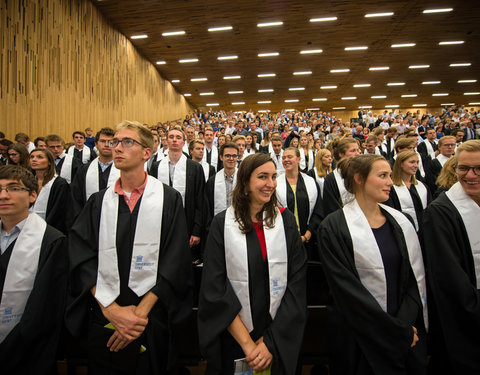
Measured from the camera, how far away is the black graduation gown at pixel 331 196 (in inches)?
137

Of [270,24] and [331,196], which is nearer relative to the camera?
[331,196]

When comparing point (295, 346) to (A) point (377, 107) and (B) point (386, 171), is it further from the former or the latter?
(A) point (377, 107)

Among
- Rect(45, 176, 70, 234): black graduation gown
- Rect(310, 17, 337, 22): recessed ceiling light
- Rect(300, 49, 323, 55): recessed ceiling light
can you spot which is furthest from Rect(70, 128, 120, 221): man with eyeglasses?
Rect(300, 49, 323, 55): recessed ceiling light

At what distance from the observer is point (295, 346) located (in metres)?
1.71

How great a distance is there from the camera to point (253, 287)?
1.80 meters

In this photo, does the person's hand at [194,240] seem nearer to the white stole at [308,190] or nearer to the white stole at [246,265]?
the white stole at [308,190]

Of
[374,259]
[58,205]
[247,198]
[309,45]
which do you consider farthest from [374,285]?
[309,45]

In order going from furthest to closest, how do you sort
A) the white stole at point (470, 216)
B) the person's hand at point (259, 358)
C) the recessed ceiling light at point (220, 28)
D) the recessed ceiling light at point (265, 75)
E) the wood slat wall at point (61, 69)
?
the recessed ceiling light at point (265, 75) < the recessed ceiling light at point (220, 28) < the wood slat wall at point (61, 69) < the white stole at point (470, 216) < the person's hand at point (259, 358)

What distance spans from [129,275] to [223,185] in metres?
2.26

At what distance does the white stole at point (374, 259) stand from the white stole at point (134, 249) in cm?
138

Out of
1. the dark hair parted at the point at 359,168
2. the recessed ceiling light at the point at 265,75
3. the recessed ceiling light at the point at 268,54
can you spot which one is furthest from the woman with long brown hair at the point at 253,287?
the recessed ceiling light at the point at 265,75

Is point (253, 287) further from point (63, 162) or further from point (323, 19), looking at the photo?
point (323, 19)

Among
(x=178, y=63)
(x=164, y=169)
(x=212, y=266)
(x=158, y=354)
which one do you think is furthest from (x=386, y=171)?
(x=178, y=63)

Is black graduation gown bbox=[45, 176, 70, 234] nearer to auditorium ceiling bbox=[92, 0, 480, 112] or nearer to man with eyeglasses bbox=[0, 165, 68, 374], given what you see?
man with eyeglasses bbox=[0, 165, 68, 374]
